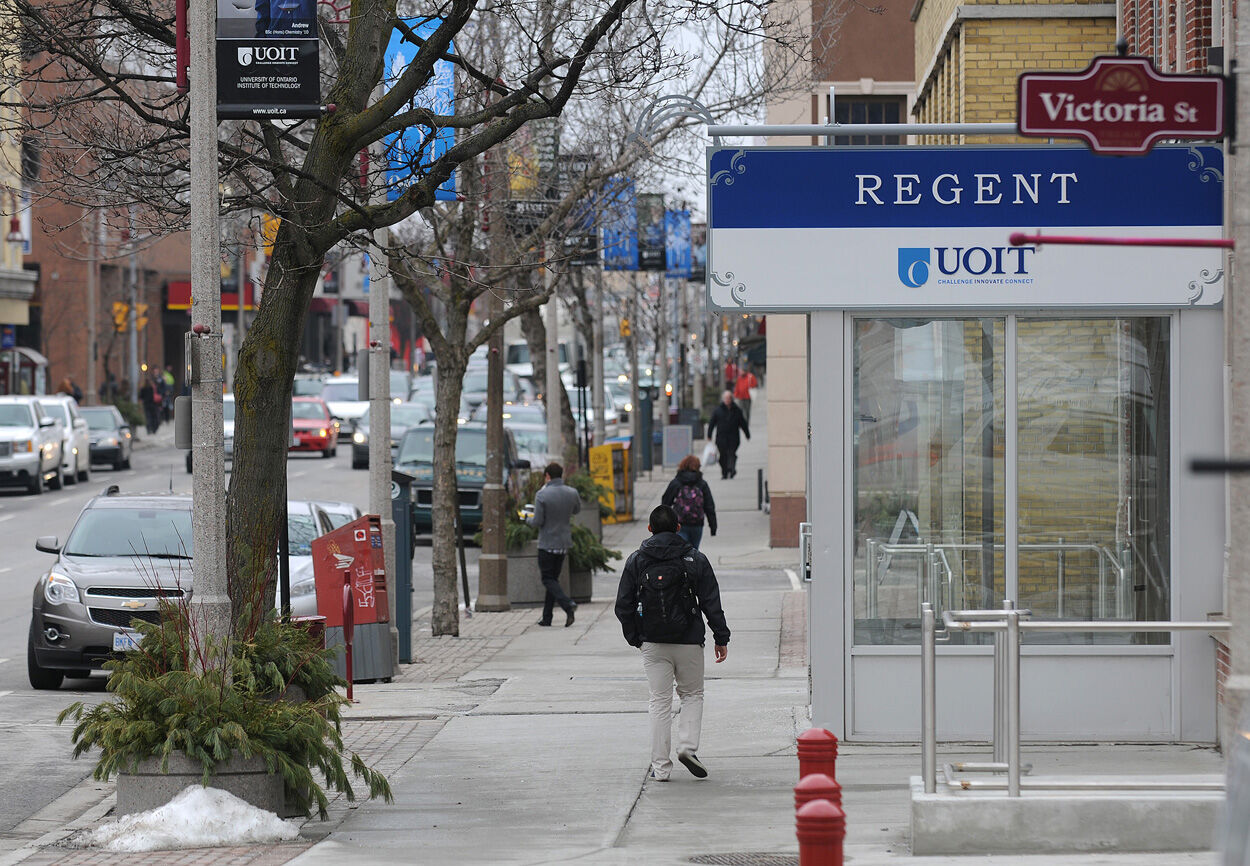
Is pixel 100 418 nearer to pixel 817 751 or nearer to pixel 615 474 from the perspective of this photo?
pixel 615 474

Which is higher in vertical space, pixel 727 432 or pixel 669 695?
pixel 727 432

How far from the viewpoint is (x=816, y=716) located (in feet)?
36.6

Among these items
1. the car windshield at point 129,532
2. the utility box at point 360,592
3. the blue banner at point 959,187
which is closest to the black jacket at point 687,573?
the blue banner at point 959,187

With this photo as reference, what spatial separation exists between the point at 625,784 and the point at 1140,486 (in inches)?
146

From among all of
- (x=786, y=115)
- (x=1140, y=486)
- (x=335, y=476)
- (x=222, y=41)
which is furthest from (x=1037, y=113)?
(x=335, y=476)

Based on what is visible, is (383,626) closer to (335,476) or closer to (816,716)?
(816,716)

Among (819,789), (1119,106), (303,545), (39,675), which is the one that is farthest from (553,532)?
(819,789)

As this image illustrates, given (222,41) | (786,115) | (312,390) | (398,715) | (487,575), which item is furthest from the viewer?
(312,390)

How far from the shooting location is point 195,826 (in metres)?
9.16

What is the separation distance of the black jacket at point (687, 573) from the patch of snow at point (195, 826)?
2.42 m

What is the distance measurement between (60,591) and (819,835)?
10773 mm

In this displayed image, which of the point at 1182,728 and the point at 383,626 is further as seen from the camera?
the point at 383,626

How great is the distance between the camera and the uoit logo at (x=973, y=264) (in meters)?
11.1

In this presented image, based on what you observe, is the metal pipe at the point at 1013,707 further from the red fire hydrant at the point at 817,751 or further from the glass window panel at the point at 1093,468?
the glass window panel at the point at 1093,468
